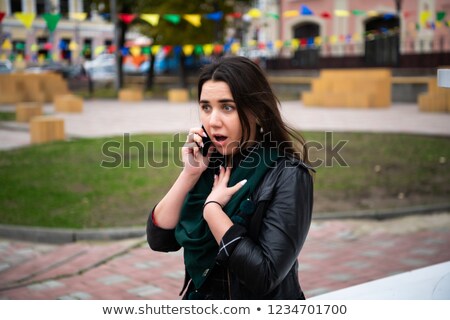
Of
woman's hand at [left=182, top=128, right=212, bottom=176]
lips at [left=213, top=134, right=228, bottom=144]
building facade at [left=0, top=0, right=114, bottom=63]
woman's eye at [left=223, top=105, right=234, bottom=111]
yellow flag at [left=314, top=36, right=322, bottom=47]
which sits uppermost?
building facade at [left=0, top=0, right=114, bottom=63]

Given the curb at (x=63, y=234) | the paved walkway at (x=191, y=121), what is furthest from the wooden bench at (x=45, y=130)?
the curb at (x=63, y=234)

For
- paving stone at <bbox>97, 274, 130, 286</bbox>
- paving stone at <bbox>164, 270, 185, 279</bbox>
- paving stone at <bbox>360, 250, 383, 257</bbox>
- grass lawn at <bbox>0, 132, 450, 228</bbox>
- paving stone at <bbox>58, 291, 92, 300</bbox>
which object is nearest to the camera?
paving stone at <bbox>58, 291, 92, 300</bbox>

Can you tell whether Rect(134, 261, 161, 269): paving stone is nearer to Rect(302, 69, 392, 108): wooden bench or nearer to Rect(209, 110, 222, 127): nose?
Rect(209, 110, 222, 127): nose

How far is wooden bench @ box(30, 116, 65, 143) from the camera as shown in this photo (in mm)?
12969

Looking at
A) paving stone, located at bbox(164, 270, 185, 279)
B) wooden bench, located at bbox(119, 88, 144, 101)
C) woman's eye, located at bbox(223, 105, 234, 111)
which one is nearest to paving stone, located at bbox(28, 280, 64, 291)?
paving stone, located at bbox(164, 270, 185, 279)

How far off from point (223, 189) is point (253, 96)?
1.04ft

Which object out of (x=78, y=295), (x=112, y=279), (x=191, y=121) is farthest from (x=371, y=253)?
(x=191, y=121)

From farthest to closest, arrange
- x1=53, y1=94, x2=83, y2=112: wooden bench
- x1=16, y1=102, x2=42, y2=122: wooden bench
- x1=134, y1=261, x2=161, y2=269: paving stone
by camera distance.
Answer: x1=53, y1=94, x2=83, y2=112: wooden bench < x1=16, y1=102, x2=42, y2=122: wooden bench < x1=134, y1=261, x2=161, y2=269: paving stone

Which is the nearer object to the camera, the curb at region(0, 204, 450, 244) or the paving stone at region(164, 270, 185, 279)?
the paving stone at region(164, 270, 185, 279)

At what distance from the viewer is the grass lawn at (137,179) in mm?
7125

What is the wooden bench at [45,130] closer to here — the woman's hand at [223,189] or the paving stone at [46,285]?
the paving stone at [46,285]

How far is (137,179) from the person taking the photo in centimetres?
882

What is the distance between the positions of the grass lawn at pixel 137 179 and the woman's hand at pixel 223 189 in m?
4.79

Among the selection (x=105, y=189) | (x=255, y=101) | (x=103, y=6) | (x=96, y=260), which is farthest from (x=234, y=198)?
(x=103, y=6)
